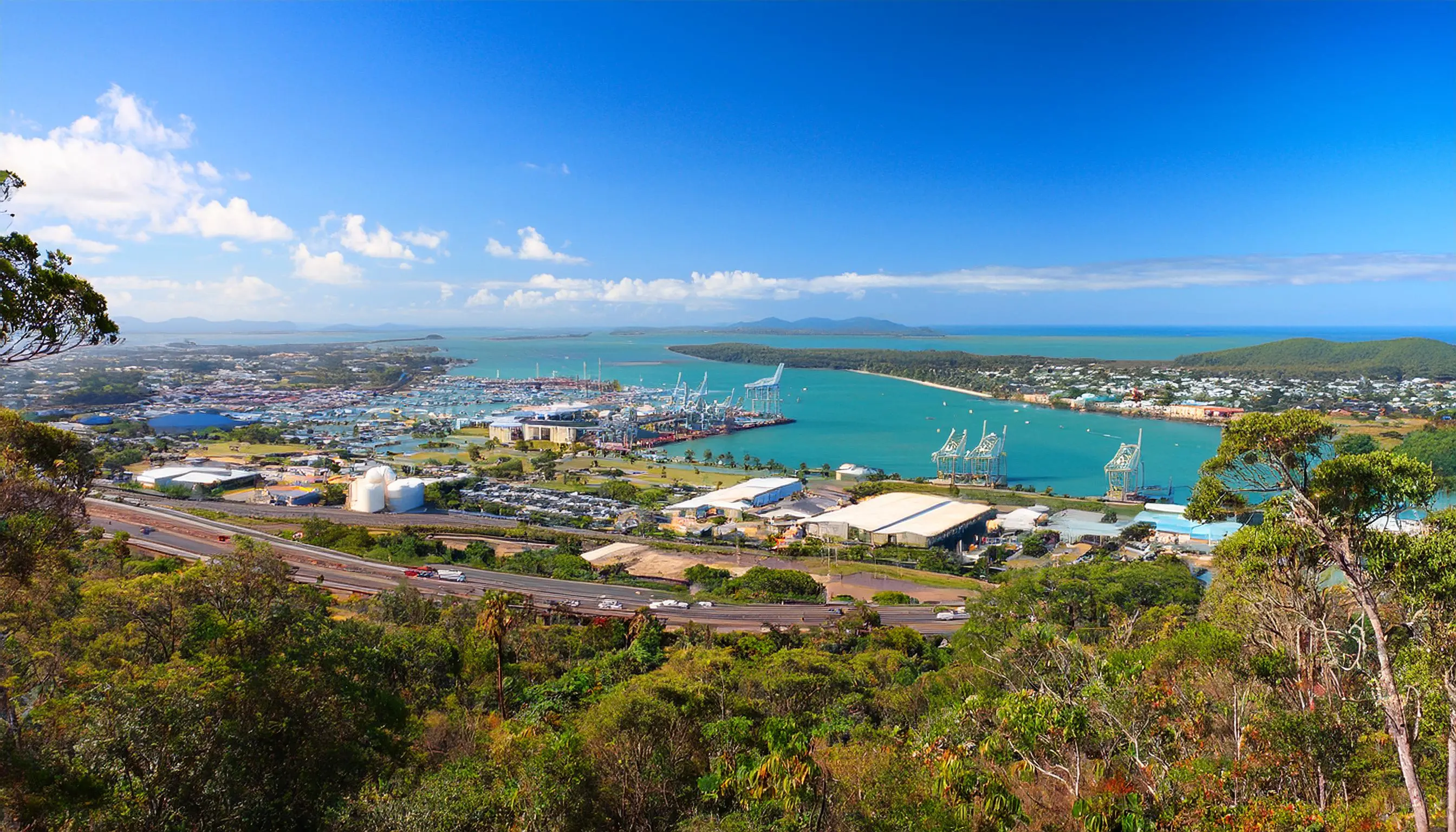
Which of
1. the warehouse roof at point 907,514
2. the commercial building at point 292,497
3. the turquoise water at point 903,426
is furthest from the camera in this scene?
the turquoise water at point 903,426

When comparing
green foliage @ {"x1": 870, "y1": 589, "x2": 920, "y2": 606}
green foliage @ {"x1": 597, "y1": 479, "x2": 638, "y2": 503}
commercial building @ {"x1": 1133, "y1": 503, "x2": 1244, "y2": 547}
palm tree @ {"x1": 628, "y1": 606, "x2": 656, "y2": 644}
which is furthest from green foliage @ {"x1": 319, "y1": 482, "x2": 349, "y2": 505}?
commercial building @ {"x1": 1133, "y1": 503, "x2": 1244, "y2": 547}

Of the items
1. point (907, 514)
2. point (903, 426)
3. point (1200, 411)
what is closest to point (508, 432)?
point (903, 426)

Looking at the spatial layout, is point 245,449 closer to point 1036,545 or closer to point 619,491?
point 619,491

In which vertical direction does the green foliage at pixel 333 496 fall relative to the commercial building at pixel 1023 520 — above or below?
above

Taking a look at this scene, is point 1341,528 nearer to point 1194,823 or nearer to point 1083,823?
point 1194,823

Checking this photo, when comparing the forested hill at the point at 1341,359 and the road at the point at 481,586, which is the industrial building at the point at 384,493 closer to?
the road at the point at 481,586

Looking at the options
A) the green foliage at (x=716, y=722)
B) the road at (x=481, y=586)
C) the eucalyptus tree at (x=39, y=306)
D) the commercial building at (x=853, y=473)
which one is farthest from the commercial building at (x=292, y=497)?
the eucalyptus tree at (x=39, y=306)

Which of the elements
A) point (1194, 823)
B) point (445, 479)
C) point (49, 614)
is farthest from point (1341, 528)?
point (445, 479)
